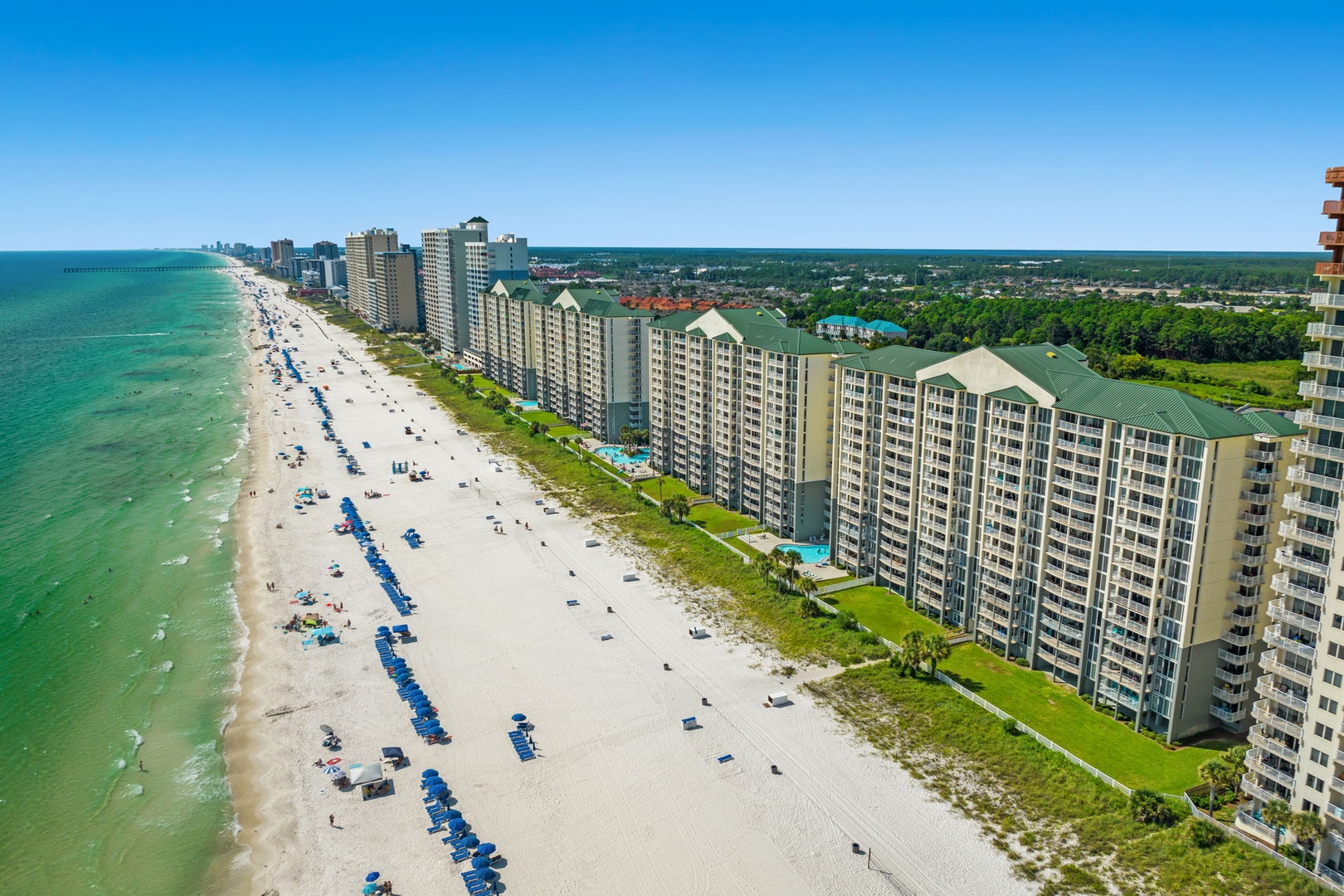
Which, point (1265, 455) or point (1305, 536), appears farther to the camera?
point (1265, 455)

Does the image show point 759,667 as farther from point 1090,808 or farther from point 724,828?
point 1090,808

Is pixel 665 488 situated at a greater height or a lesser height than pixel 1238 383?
lesser

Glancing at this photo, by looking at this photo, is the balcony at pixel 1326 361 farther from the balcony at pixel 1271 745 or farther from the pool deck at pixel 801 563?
the pool deck at pixel 801 563

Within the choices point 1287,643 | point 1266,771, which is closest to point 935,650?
point 1266,771

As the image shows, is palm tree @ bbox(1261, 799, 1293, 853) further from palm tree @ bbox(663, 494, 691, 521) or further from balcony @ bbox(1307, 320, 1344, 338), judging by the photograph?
palm tree @ bbox(663, 494, 691, 521)

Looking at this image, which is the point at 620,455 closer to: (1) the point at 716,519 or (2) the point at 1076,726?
(1) the point at 716,519

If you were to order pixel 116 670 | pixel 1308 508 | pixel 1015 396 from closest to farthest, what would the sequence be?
pixel 1308 508
pixel 1015 396
pixel 116 670
